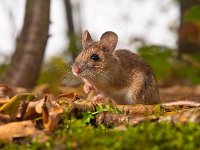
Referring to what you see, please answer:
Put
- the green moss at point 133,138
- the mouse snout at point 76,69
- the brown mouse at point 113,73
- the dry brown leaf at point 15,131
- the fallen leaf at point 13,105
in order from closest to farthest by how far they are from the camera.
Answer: the green moss at point 133,138
the dry brown leaf at point 15,131
the fallen leaf at point 13,105
the mouse snout at point 76,69
the brown mouse at point 113,73

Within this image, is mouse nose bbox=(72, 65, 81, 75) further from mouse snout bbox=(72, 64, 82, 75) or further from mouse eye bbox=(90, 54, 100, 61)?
mouse eye bbox=(90, 54, 100, 61)

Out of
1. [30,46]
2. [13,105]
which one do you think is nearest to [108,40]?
[30,46]

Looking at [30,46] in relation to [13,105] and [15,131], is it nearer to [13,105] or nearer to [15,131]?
[13,105]

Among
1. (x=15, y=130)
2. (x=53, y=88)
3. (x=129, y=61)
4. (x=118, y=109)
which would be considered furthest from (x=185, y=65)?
(x=15, y=130)

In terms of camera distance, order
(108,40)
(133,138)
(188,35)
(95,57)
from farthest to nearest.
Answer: (188,35) < (108,40) < (95,57) < (133,138)

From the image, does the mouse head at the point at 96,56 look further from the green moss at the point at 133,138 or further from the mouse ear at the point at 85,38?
the green moss at the point at 133,138

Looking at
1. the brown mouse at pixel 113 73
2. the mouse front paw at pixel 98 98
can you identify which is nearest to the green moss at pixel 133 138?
the mouse front paw at pixel 98 98
